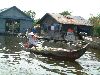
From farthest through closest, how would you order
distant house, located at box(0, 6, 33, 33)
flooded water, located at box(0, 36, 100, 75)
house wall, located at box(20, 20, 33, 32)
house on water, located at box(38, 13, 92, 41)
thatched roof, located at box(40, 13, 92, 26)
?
1. house wall, located at box(20, 20, 33, 32)
2. distant house, located at box(0, 6, 33, 33)
3. house on water, located at box(38, 13, 92, 41)
4. thatched roof, located at box(40, 13, 92, 26)
5. flooded water, located at box(0, 36, 100, 75)

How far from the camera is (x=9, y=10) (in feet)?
156

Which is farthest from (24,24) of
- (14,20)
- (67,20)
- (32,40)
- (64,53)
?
(64,53)

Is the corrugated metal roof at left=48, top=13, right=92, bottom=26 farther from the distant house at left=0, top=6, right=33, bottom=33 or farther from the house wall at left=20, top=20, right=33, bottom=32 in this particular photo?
the distant house at left=0, top=6, right=33, bottom=33

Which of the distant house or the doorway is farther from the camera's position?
the doorway

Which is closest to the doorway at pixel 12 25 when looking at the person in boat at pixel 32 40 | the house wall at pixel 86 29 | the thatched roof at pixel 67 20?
the thatched roof at pixel 67 20

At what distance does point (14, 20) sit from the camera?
1934 inches

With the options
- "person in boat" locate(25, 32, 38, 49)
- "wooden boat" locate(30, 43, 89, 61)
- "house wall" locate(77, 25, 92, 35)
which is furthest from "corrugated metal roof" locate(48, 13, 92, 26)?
"wooden boat" locate(30, 43, 89, 61)

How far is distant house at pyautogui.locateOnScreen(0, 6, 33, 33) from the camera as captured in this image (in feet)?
156

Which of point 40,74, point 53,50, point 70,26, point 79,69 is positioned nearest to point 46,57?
point 53,50

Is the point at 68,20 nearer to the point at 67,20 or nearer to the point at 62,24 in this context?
the point at 67,20

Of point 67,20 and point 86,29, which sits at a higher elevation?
point 67,20

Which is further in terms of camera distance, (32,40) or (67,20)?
(67,20)

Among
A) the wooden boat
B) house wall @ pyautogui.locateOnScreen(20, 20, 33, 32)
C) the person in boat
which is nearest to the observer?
the wooden boat

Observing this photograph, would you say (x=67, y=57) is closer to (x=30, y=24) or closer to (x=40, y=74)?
(x=40, y=74)
